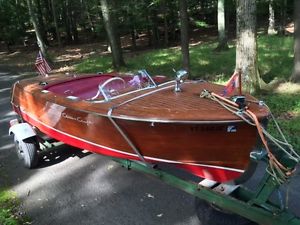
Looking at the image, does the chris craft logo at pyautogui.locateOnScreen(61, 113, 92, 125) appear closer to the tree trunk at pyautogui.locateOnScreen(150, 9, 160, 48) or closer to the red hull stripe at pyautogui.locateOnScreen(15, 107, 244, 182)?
the red hull stripe at pyautogui.locateOnScreen(15, 107, 244, 182)

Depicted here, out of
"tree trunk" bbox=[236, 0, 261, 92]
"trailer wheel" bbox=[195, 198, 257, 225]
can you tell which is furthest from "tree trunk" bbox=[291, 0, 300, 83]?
"trailer wheel" bbox=[195, 198, 257, 225]

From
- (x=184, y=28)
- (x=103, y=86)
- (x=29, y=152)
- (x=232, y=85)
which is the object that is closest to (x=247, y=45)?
(x=184, y=28)

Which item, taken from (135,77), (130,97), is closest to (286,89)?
(135,77)

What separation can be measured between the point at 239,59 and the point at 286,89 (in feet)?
4.45

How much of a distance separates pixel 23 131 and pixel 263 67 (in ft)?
25.2

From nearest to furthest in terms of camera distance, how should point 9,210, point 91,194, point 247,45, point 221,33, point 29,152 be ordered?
point 9,210 < point 91,194 < point 29,152 < point 247,45 < point 221,33

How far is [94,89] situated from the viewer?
6.62 meters

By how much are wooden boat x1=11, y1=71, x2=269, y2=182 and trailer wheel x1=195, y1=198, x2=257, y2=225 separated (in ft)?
1.31

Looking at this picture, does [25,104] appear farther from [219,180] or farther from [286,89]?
[286,89]

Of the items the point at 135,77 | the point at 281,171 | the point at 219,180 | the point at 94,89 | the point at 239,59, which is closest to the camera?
the point at 281,171

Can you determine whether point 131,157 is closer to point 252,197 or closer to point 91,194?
point 91,194

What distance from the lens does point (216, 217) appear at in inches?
176

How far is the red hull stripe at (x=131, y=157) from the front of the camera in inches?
167

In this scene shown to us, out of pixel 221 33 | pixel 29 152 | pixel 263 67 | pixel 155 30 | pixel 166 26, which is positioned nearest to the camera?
pixel 29 152
